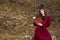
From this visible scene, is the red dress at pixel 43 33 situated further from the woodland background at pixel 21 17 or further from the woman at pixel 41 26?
the woodland background at pixel 21 17

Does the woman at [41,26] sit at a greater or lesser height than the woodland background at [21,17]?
greater

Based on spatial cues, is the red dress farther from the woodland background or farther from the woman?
the woodland background

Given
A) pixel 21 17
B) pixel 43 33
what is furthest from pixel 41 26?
pixel 21 17

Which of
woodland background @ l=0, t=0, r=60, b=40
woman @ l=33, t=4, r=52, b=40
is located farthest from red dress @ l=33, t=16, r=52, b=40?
woodland background @ l=0, t=0, r=60, b=40

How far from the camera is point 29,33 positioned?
28.5 ft

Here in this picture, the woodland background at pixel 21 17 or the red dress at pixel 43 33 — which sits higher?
the red dress at pixel 43 33

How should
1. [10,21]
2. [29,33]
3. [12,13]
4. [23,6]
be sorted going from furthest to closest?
1. [23,6]
2. [12,13]
3. [10,21]
4. [29,33]

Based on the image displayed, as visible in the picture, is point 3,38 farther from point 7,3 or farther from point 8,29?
point 7,3

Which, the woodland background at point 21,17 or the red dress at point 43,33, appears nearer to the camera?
the red dress at point 43,33

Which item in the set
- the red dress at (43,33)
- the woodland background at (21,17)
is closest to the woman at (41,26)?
the red dress at (43,33)

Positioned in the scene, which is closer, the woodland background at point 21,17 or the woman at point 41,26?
the woman at point 41,26

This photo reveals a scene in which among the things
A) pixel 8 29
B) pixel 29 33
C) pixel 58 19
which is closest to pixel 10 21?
pixel 8 29

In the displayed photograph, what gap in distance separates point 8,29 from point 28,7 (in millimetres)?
2084

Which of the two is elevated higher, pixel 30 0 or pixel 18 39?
pixel 30 0
